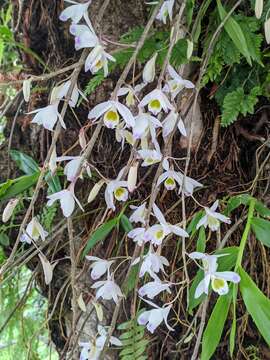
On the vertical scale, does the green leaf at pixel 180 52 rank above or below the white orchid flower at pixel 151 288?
above

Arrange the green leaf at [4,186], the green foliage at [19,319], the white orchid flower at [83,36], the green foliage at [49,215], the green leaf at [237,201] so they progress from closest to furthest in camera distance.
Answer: the white orchid flower at [83,36], the green leaf at [237,201], the green leaf at [4,186], the green foliage at [49,215], the green foliage at [19,319]

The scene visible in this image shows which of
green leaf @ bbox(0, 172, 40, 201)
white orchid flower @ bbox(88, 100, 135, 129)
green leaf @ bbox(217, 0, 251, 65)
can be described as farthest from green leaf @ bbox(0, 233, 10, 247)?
green leaf @ bbox(217, 0, 251, 65)

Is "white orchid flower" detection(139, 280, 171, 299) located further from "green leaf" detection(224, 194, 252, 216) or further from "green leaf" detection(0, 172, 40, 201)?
"green leaf" detection(0, 172, 40, 201)

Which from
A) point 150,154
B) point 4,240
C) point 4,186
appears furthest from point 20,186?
point 150,154

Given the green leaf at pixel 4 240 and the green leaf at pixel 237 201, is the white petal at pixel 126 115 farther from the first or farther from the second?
the green leaf at pixel 4 240

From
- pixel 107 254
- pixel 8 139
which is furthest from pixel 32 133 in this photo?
pixel 107 254

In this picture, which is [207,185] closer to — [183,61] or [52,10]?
[183,61]

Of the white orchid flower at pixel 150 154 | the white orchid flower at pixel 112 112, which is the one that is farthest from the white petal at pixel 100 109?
the white orchid flower at pixel 150 154

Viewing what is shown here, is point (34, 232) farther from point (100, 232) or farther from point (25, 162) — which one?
point (25, 162)
